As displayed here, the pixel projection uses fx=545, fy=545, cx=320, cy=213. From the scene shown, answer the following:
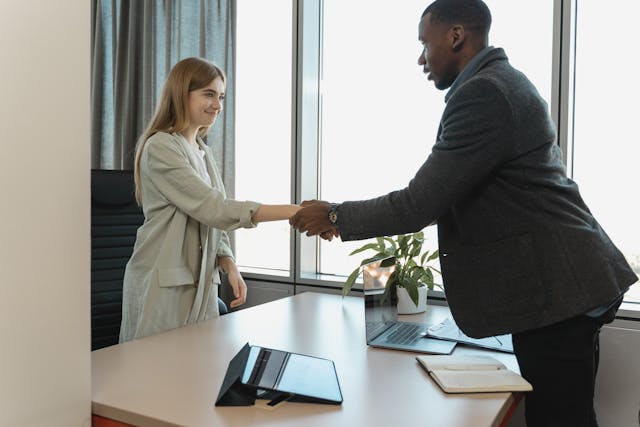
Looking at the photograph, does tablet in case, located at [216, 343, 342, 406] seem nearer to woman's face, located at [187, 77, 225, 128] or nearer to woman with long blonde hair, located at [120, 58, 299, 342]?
woman with long blonde hair, located at [120, 58, 299, 342]

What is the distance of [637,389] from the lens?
1.86 meters

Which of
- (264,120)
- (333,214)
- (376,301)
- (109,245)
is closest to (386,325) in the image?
(376,301)

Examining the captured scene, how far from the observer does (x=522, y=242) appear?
3.59ft

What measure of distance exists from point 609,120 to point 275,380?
1.70 metres

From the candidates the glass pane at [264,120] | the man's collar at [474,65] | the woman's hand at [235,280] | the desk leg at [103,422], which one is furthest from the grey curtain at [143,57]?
the desk leg at [103,422]

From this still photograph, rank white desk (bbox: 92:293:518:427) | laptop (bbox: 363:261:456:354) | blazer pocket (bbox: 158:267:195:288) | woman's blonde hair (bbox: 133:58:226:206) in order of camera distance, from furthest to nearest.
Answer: woman's blonde hair (bbox: 133:58:226:206)
blazer pocket (bbox: 158:267:195:288)
laptop (bbox: 363:261:456:354)
white desk (bbox: 92:293:518:427)

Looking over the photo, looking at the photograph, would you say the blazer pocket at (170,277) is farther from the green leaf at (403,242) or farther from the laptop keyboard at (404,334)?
the green leaf at (403,242)

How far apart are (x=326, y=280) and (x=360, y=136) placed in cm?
71

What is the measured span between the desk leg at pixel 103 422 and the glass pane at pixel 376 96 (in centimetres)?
164

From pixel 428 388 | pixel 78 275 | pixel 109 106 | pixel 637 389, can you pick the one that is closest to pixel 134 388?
pixel 78 275

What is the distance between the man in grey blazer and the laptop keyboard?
1.24 ft

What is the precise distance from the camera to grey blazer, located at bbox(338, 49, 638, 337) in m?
1.08

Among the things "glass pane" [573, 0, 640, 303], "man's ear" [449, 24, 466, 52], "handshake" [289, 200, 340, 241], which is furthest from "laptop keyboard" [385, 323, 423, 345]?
"glass pane" [573, 0, 640, 303]

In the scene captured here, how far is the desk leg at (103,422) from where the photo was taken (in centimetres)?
102
